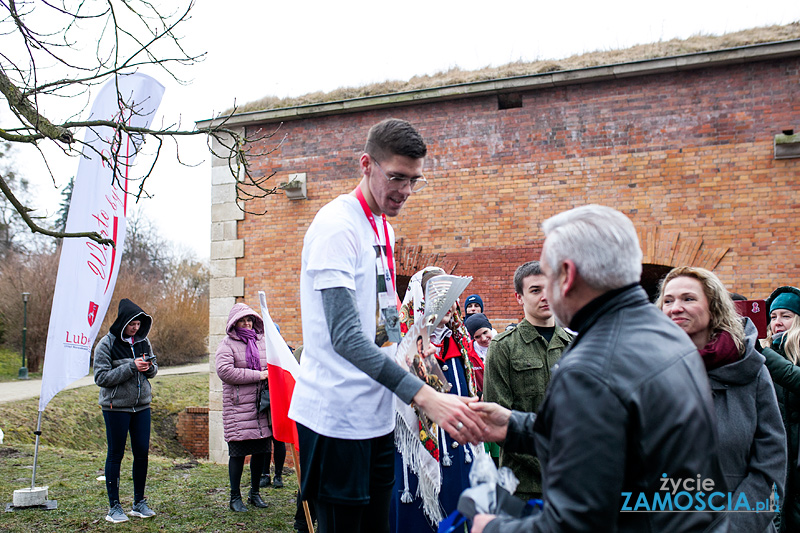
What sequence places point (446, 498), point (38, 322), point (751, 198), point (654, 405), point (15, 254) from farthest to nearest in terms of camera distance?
point (15, 254), point (38, 322), point (751, 198), point (446, 498), point (654, 405)

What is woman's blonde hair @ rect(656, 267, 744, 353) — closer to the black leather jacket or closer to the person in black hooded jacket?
the black leather jacket

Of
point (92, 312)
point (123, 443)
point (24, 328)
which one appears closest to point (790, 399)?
point (123, 443)

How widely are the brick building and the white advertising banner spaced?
5.53 metres

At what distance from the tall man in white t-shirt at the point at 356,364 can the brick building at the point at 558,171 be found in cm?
854

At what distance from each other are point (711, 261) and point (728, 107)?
99.6 inches

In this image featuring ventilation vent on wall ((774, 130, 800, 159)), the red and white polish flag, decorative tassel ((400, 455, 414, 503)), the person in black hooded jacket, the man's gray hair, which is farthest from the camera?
ventilation vent on wall ((774, 130, 800, 159))

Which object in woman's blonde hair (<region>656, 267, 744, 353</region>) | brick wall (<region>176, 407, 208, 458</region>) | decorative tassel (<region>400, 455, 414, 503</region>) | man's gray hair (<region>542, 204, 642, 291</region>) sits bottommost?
brick wall (<region>176, 407, 208, 458</region>)

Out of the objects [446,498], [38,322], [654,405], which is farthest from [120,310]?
[38,322]

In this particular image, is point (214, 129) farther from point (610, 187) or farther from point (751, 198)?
point (751, 198)

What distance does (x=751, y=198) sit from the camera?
9.91 meters

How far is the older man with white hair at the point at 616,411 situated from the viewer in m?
1.48

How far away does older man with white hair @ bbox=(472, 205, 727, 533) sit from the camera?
1.48 meters

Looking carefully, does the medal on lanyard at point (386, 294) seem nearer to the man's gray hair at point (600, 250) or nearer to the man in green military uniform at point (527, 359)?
the man's gray hair at point (600, 250)

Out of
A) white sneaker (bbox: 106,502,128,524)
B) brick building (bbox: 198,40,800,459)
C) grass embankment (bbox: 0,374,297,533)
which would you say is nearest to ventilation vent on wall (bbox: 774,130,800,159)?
brick building (bbox: 198,40,800,459)
